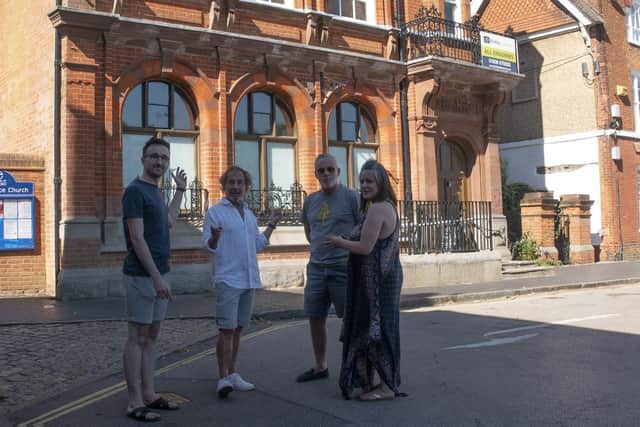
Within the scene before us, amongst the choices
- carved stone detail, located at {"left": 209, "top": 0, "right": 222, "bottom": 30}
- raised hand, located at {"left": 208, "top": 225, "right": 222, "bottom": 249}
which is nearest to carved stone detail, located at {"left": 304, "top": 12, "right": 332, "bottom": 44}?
carved stone detail, located at {"left": 209, "top": 0, "right": 222, "bottom": 30}

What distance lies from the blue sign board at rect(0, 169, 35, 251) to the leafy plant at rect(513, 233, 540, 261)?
12.8m

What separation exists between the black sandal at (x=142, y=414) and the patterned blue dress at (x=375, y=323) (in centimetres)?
141

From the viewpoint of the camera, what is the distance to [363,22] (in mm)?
16156

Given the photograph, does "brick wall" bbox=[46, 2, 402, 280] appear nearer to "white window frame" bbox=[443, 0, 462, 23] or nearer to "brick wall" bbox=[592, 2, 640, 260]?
"white window frame" bbox=[443, 0, 462, 23]

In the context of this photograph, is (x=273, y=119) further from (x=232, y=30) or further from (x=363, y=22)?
(x=363, y=22)

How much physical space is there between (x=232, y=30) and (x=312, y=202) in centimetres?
924

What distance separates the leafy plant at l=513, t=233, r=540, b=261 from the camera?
19.1m

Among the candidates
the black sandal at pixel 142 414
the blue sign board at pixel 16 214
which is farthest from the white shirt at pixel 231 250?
the blue sign board at pixel 16 214

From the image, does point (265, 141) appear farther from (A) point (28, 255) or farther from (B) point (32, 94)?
(A) point (28, 255)

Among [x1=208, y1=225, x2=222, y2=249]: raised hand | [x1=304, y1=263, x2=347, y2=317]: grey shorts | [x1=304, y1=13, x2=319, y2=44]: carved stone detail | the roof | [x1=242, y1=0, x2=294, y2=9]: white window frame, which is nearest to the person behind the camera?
[x1=208, y1=225, x2=222, y2=249]: raised hand

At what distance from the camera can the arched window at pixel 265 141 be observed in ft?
47.8

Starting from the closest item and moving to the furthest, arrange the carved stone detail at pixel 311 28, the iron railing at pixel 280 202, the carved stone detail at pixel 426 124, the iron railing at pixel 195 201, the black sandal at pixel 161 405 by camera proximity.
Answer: the black sandal at pixel 161 405, the iron railing at pixel 195 201, the iron railing at pixel 280 202, the carved stone detail at pixel 311 28, the carved stone detail at pixel 426 124

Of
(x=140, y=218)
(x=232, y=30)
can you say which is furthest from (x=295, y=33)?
(x=140, y=218)

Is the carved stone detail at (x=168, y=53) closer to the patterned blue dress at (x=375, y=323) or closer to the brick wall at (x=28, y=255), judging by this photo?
the brick wall at (x=28, y=255)
